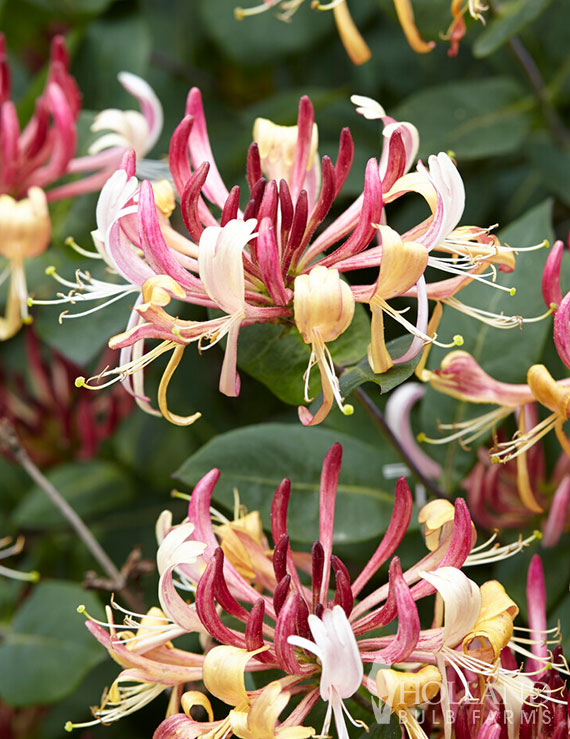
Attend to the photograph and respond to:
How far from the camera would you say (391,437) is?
0.77 meters

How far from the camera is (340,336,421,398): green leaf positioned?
608 millimetres

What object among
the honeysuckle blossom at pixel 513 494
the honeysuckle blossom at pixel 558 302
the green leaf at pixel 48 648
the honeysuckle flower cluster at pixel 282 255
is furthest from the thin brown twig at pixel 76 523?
the honeysuckle blossom at pixel 558 302

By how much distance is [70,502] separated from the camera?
125 centimetres

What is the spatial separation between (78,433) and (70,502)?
0.16m

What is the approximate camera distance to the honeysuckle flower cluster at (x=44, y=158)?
1.00 meters

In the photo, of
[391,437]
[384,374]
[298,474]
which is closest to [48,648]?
[298,474]

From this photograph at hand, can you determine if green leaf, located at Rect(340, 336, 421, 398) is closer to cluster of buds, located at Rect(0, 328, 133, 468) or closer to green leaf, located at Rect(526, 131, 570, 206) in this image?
green leaf, located at Rect(526, 131, 570, 206)

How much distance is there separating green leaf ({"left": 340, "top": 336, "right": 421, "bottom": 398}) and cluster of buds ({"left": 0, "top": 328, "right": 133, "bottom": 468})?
737mm

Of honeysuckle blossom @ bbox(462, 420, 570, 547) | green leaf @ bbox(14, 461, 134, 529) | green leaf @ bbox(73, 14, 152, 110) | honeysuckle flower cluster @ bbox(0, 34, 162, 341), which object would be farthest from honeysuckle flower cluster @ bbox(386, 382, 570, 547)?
green leaf @ bbox(73, 14, 152, 110)

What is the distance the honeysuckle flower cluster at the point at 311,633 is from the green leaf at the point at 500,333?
0.19m

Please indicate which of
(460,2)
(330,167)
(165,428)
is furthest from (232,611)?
(165,428)

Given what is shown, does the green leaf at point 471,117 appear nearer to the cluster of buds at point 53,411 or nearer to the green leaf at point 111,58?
the green leaf at point 111,58

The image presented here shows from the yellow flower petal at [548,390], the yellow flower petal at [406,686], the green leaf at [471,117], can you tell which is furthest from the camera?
the green leaf at [471,117]

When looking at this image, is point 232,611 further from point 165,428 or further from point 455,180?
point 165,428
